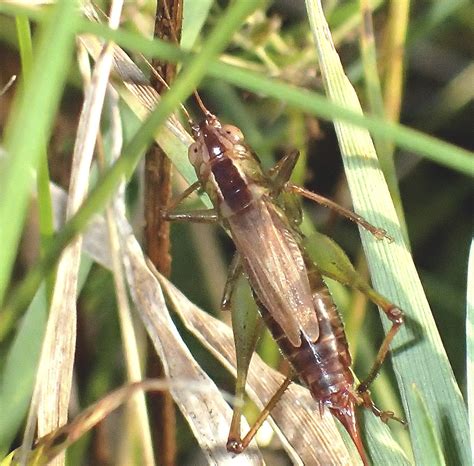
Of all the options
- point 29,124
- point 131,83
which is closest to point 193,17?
point 131,83

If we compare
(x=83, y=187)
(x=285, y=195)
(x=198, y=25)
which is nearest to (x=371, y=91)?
(x=285, y=195)

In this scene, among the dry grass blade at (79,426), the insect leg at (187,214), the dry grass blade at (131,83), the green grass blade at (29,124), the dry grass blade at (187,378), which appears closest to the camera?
the green grass blade at (29,124)

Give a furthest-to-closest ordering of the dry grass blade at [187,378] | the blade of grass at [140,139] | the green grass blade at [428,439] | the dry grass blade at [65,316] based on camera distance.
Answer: the dry grass blade at [187,378] → the dry grass blade at [65,316] → the green grass blade at [428,439] → the blade of grass at [140,139]

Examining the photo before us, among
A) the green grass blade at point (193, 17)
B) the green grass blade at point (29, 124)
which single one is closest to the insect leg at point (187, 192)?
the green grass blade at point (193, 17)

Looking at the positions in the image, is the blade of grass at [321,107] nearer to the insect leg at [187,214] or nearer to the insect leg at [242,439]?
the insect leg at [242,439]

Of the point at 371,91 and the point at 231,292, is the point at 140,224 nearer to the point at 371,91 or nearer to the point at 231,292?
the point at 231,292

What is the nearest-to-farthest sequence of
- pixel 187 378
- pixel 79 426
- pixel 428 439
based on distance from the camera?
pixel 428 439, pixel 79 426, pixel 187 378

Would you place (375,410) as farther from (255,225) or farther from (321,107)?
(321,107)

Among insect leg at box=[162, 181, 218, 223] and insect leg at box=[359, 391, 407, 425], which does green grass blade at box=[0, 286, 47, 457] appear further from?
insect leg at box=[359, 391, 407, 425]
